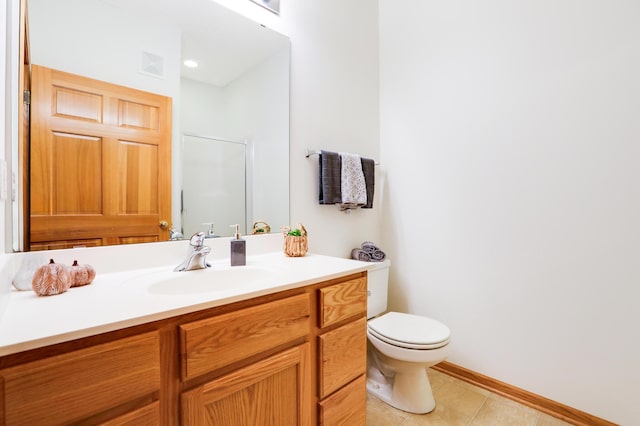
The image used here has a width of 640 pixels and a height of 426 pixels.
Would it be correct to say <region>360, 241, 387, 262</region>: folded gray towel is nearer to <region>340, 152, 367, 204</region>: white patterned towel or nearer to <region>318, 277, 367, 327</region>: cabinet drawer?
<region>340, 152, 367, 204</region>: white patterned towel

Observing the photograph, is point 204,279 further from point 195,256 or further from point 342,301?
point 342,301

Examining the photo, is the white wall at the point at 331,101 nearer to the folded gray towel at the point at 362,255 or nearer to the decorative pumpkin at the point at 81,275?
the folded gray towel at the point at 362,255

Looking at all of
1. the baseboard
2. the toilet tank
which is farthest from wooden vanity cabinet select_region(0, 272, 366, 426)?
the baseboard

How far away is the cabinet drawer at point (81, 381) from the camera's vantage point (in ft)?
1.64

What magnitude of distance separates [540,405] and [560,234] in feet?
2.95

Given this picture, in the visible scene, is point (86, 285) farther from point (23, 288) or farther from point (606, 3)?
point (606, 3)

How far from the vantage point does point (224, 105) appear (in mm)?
1370

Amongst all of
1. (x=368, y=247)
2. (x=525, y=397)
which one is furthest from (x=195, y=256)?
(x=525, y=397)

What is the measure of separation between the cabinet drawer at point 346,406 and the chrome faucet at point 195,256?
0.68 meters

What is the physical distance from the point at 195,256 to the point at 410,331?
1.12 m

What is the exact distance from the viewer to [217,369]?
29.2 inches

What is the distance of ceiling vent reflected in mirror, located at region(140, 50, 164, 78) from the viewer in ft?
3.70

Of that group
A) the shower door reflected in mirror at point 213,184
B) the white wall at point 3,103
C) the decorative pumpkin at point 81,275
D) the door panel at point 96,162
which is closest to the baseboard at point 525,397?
the shower door reflected in mirror at point 213,184

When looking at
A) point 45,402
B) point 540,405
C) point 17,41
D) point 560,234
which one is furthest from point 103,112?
point 540,405
